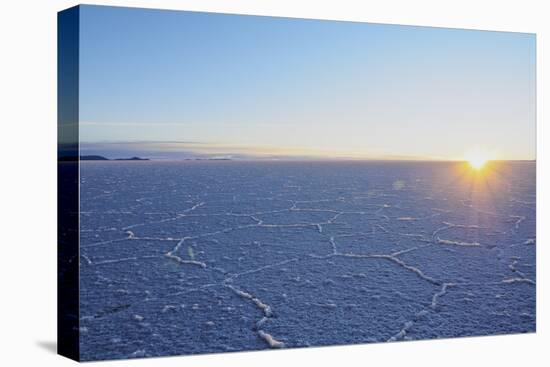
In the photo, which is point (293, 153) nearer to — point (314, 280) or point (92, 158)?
point (314, 280)

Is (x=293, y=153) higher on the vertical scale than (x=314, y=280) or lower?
higher

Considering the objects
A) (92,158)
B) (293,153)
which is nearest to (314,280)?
(293,153)

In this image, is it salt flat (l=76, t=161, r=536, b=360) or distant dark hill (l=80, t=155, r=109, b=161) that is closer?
distant dark hill (l=80, t=155, r=109, b=161)

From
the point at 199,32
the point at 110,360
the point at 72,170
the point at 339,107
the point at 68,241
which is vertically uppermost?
the point at 199,32

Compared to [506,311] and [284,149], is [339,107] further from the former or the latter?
[506,311]

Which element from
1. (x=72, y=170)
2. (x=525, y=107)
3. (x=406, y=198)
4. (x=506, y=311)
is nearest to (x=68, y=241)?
(x=72, y=170)
